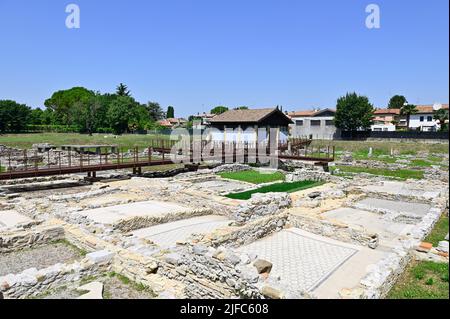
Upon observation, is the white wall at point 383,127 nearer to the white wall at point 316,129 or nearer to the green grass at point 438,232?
the white wall at point 316,129

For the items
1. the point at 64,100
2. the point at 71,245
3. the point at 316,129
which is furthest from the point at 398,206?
the point at 64,100

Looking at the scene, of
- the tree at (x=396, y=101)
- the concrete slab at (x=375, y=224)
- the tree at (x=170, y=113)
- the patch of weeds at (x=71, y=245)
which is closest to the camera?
the patch of weeds at (x=71, y=245)

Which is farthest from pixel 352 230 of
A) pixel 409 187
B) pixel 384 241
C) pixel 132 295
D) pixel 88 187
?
pixel 88 187

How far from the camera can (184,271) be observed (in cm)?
777

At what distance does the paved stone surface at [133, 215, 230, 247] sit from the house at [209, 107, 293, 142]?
22306mm

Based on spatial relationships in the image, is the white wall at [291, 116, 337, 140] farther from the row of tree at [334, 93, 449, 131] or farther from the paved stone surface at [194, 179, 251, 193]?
the paved stone surface at [194, 179, 251, 193]

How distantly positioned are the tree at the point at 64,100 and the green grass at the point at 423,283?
292 ft

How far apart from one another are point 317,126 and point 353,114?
24.9 ft

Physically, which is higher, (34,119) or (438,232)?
(34,119)

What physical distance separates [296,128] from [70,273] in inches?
2484

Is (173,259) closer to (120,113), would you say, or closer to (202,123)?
(120,113)

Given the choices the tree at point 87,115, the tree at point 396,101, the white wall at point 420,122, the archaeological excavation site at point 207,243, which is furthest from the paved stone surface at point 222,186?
the tree at point 396,101

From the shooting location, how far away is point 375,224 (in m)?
13.4

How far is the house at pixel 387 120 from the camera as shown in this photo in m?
72.6
